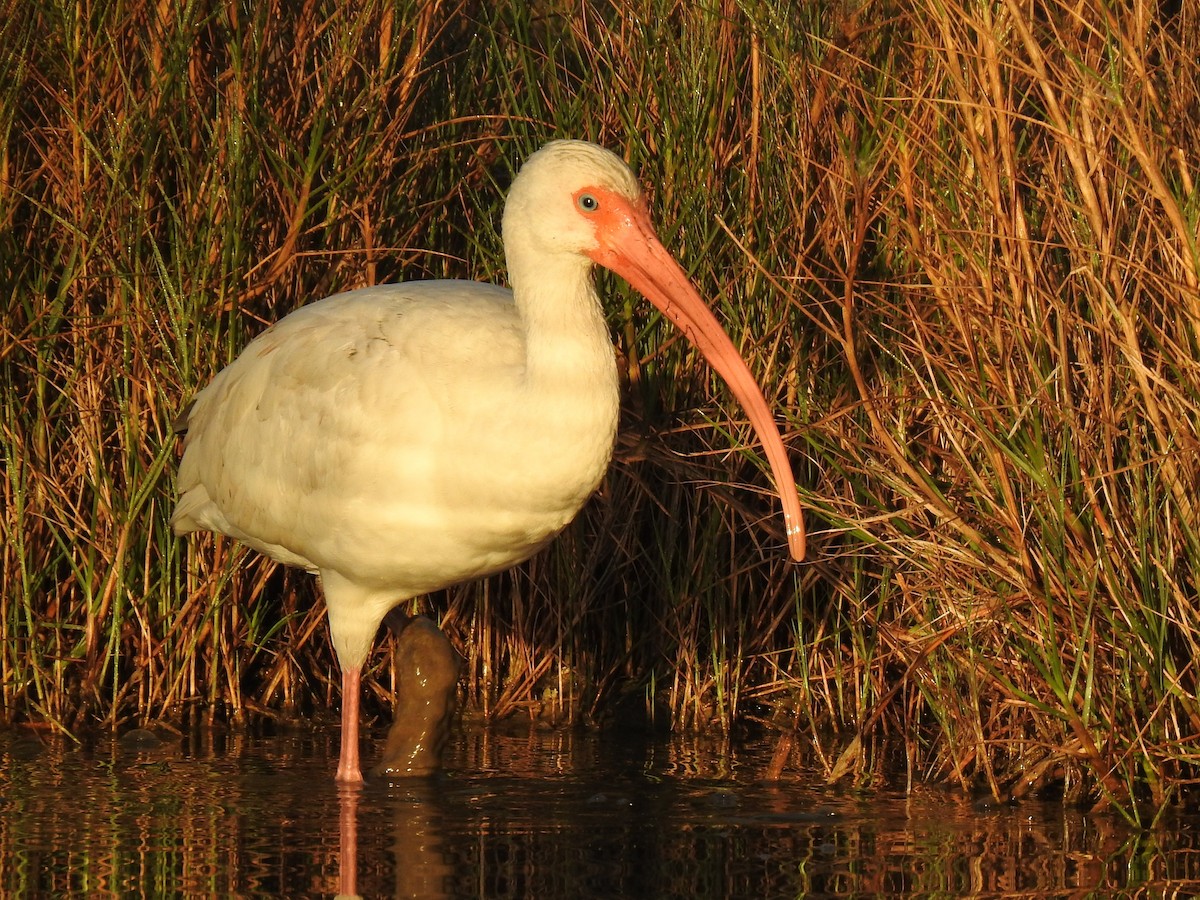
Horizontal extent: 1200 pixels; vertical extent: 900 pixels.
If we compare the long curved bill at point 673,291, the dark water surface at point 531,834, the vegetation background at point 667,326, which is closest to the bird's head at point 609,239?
the long curved bill at point 673,291

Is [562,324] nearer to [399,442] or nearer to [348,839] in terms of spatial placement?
[399,442]

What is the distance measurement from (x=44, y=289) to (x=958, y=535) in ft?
A: 11.2

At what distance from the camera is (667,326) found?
273 inches

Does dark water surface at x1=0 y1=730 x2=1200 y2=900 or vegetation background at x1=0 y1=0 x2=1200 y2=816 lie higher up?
vegetation background at x1=0 y1=0 x2=1200 y2=816

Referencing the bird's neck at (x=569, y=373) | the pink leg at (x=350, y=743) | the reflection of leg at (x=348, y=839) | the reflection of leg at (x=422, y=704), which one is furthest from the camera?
the reflection of leg at (x=422, y=704)

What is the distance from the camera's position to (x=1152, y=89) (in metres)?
5.23

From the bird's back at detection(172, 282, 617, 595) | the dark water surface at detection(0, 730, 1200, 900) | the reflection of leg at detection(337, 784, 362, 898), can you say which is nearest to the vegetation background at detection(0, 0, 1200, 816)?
the dark water surface at detection(0, 730, 1200, 900)

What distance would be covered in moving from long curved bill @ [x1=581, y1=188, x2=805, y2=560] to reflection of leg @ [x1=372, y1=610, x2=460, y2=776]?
153 centimetres

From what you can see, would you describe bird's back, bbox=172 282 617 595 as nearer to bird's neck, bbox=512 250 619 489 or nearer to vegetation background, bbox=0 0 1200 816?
bird's neck, bbox=512 250 619 489

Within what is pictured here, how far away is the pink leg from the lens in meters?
6.11

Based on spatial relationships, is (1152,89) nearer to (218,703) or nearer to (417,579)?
(417,579)

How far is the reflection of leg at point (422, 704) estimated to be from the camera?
6.32 metres

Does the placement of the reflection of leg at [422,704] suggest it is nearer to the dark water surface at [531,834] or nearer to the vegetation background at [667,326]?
the dark water surface at [531,834]

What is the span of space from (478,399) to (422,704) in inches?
52.8
